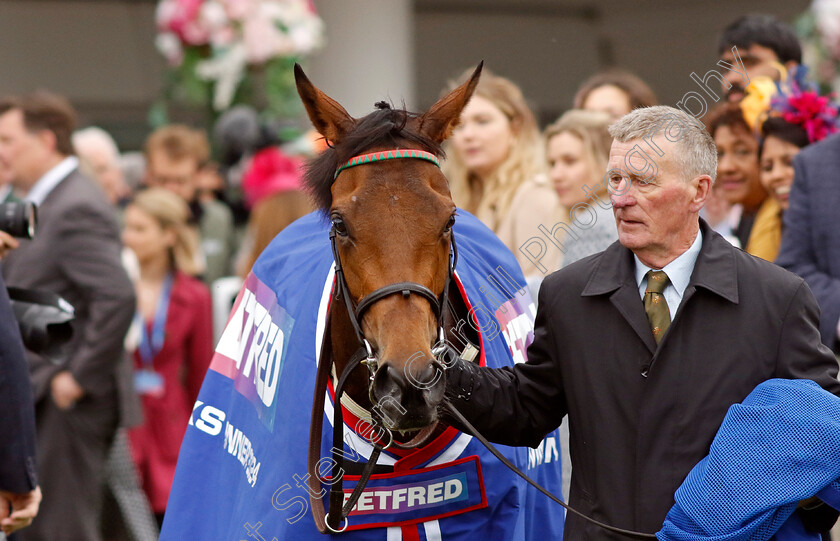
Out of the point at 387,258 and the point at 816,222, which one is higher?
the point at 816,222

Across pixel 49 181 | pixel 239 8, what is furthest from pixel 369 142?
pixel 239 8

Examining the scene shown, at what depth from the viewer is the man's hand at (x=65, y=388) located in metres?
5.32

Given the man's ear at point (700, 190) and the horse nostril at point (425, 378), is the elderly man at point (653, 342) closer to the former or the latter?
the man's ear at point (700, 190)

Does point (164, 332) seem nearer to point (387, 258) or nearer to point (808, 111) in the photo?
point (808, 111)

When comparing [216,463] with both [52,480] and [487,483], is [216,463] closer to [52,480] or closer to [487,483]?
[487,483]

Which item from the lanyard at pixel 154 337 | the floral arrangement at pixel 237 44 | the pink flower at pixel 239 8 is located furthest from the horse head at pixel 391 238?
the pink flower at pixel 239 8

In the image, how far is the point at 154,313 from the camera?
6398 mm

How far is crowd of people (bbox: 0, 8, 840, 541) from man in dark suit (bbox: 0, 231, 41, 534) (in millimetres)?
11

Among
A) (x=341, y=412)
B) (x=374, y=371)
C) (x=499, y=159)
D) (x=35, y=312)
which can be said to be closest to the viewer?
(x=374, y=371)

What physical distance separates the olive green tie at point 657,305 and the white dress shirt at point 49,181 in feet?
12.7

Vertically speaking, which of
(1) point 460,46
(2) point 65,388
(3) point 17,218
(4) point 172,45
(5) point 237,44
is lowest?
(3) point 17,218

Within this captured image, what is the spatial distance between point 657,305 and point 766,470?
49cm

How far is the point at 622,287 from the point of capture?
267cm

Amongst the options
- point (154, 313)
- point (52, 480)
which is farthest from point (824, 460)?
point (154, 313)
